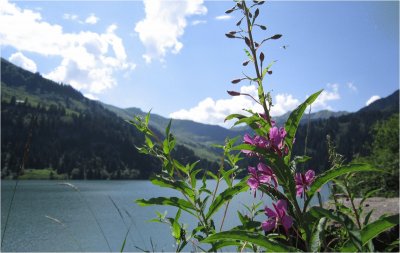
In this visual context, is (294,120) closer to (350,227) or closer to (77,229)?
(350,227)

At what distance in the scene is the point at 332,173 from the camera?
1982mm

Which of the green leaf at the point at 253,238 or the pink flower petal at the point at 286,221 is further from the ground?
the pink flower petal at the point at 286,221

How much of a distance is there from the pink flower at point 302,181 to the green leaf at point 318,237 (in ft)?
0.84

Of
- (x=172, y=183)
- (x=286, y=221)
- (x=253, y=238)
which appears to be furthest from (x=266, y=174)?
(x=172, y=183)

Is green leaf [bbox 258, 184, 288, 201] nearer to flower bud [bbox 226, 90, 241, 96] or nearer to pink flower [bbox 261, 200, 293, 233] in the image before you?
pink flower [bbox 261, 200, 293, 233]

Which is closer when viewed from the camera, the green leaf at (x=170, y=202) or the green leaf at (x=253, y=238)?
the green leaf at (x=253, y=238)

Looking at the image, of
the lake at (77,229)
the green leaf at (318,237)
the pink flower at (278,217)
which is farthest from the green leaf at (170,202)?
the lake at (77,229)

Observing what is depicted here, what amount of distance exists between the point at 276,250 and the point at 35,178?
21308 centimetres

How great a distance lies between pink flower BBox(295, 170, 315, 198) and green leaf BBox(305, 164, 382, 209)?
0.05 meters

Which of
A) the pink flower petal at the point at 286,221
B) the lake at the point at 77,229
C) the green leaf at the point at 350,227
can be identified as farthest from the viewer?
the lake at the point at 77,229

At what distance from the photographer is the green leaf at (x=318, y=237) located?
5.86 ft

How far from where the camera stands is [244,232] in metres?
1.86

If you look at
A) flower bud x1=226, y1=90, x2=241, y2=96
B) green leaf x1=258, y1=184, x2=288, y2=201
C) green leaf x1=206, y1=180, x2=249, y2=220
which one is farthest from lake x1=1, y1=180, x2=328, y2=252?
green leaf x1=258, y1=184, x2=288, y2=201

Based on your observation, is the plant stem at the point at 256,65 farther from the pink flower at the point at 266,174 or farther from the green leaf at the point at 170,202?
the green leaf at the point at 170,202
